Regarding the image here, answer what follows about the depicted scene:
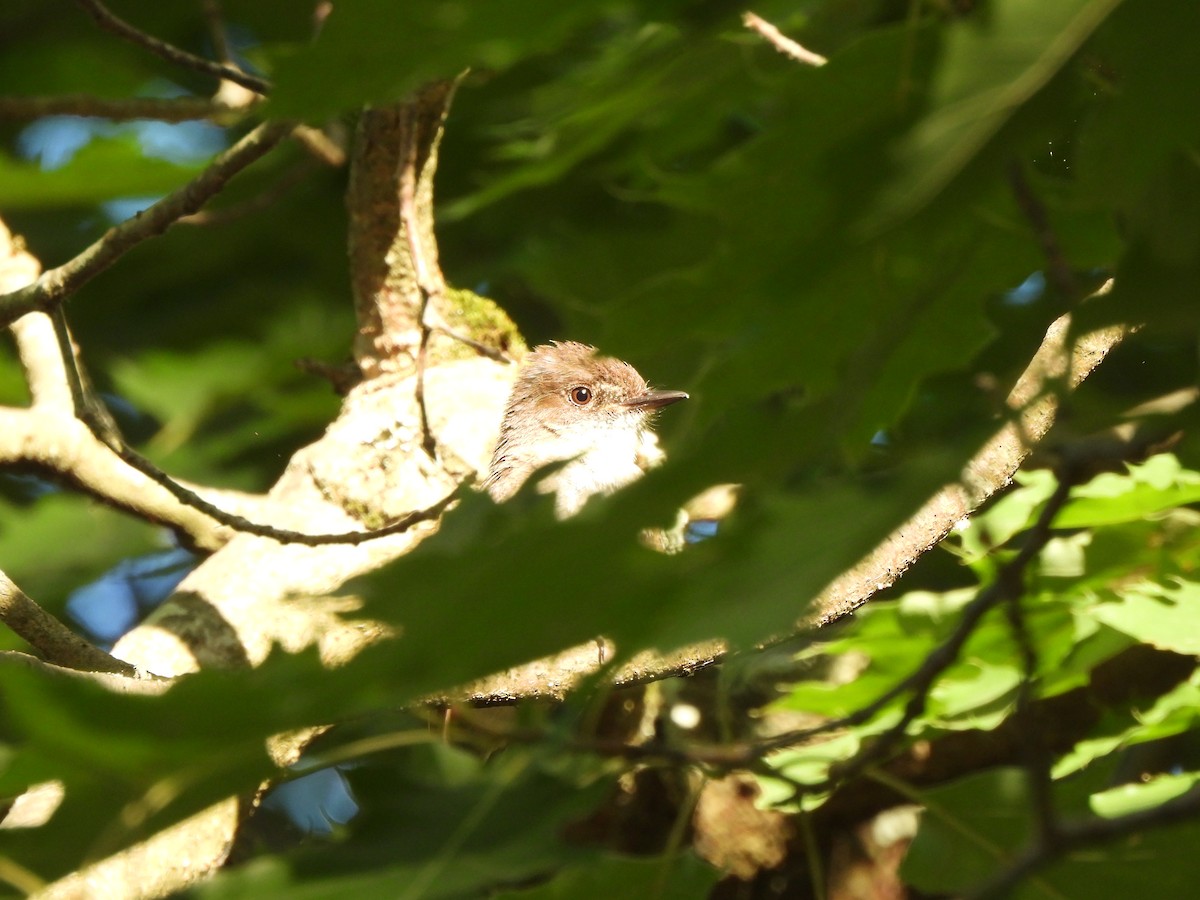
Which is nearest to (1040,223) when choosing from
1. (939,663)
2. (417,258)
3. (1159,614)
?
(939,663)

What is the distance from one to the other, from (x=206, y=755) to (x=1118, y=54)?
1.32 metres

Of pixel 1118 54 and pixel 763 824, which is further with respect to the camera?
pixel 763 824

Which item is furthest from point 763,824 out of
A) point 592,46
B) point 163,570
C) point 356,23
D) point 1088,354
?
point 356,23

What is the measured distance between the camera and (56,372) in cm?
412

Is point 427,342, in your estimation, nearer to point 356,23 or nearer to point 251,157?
point 251,157

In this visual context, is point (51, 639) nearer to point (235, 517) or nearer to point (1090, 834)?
point (235, 517)

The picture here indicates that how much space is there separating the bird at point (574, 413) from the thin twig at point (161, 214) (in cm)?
283

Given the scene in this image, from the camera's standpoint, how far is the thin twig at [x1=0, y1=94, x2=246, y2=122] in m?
3.96

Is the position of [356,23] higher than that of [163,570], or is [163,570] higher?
[356,23]

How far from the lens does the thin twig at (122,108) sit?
13.0ft

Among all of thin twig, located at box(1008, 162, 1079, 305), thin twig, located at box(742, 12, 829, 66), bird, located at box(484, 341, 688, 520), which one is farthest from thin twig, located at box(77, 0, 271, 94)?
bird, located at box(484, 341, 688, 520)

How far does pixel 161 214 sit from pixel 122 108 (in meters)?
1.16

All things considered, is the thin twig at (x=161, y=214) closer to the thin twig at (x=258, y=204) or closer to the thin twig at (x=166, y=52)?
the thin twig at (x=166, y=52)

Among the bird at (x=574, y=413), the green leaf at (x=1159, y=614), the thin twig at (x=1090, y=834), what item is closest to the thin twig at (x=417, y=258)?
the bird at (x=574, y=413)
